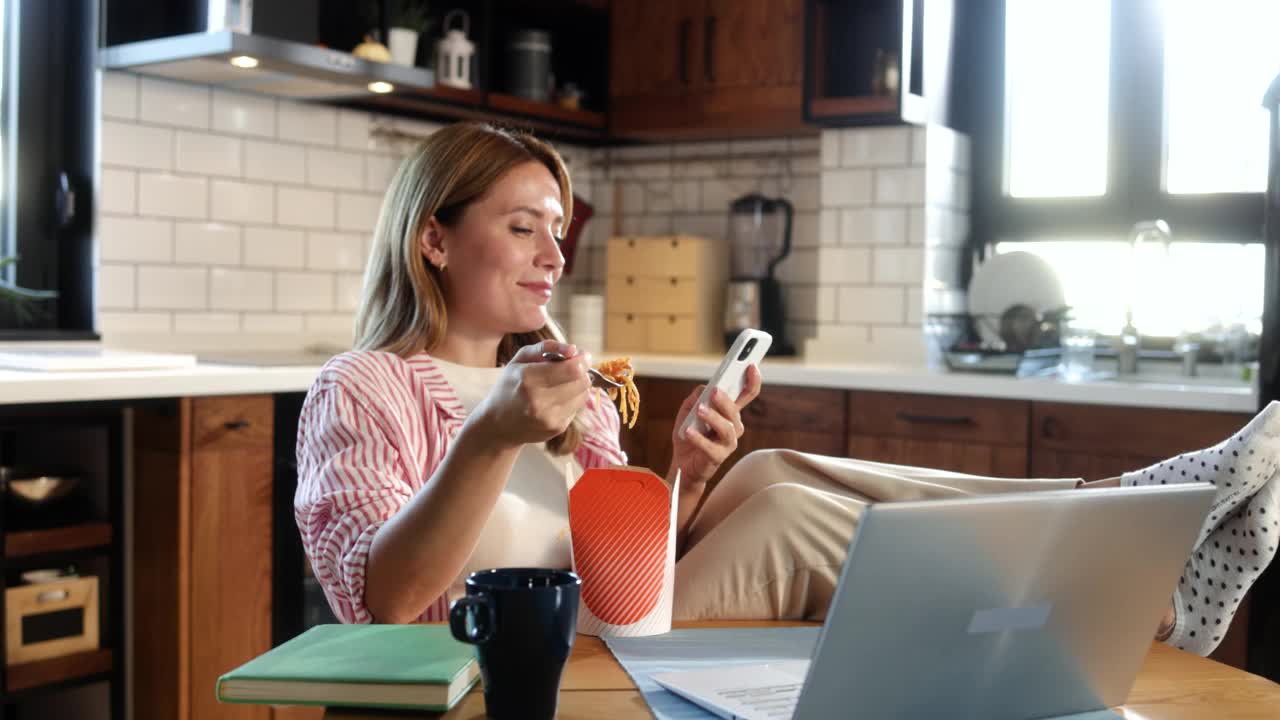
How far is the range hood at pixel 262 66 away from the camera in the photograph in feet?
9.58

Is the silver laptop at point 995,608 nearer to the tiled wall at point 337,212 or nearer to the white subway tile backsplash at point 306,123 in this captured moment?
the tiled wall at point 337,212

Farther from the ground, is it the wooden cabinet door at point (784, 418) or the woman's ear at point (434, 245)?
the woman's ear at point (434, 245)

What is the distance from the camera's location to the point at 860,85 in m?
3.94

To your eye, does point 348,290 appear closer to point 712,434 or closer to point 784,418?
point 784,418

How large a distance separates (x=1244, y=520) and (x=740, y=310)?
285 centimetres

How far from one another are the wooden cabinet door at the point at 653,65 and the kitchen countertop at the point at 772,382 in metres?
0.78

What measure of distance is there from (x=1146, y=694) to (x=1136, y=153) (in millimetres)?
3031

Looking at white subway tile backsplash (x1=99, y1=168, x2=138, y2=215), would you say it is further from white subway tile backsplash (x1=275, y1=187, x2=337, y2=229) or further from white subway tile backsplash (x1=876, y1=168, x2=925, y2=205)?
white subway tile backsplash (x1=876, y1=168, x2=925, y2=205)

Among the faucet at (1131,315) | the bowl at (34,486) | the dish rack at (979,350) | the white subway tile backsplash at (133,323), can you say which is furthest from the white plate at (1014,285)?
the bowl at (34,486)

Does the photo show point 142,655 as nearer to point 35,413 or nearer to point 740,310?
point 35,413

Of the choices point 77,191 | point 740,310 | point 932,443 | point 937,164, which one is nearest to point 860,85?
point 937,164

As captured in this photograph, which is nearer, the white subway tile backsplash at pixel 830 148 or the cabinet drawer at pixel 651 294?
the white subway tile backsplash at pixel 830 148

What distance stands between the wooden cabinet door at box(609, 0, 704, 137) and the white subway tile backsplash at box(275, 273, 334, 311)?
3.59ft

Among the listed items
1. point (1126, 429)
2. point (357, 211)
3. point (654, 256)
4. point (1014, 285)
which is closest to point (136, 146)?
point (357, 211)
